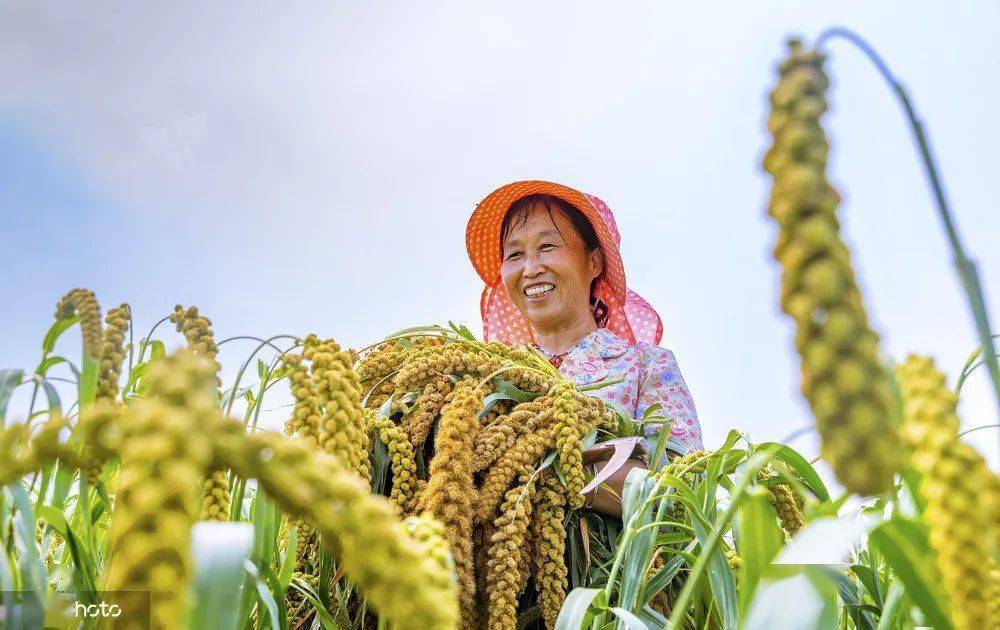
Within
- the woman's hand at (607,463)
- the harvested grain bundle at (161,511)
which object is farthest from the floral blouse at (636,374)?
the harvested grain bundle at (161,511)

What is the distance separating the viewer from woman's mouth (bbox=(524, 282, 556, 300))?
7.99ft

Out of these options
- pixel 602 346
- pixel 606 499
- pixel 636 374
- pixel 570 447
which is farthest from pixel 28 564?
pixel 602 346

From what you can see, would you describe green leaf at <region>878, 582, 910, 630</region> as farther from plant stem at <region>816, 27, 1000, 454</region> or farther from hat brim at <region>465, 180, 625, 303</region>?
hat brim at <region>465, 180, 625, 303</region>

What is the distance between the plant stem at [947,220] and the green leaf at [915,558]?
0.12m

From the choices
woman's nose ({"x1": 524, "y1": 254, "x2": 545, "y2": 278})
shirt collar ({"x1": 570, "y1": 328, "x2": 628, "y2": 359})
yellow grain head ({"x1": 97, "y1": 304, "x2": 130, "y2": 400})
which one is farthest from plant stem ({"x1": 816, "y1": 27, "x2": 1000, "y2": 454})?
woman's nose ({"x1": 524, "y1": 254, "x2": 545, "y2": 278})

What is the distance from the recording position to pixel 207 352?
65 centimetres

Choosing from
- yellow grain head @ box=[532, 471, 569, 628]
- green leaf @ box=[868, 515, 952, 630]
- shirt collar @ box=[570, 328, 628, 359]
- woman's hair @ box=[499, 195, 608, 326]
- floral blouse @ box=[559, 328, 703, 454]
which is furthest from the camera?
woman's hair @ box=[499, 195, 608, 326]

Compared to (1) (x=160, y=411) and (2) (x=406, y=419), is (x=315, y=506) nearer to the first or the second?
(1) (x=160, y=411)

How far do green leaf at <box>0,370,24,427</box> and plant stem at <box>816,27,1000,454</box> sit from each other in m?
0.55

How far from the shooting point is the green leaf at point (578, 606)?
0.63m

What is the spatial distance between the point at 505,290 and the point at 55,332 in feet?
7.05

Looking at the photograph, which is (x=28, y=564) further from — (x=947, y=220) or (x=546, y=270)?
(x=546, y=270)

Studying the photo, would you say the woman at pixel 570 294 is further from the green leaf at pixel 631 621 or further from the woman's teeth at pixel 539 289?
the green leaf at pixel 631 621

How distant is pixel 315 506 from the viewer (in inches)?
10.1
